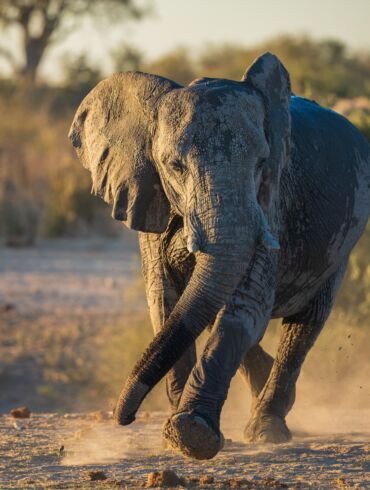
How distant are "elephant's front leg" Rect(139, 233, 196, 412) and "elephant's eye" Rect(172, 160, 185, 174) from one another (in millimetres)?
581

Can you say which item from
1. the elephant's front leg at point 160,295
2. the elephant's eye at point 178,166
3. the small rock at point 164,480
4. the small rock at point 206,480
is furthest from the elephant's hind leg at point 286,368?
the elephant's eye at point 178,166

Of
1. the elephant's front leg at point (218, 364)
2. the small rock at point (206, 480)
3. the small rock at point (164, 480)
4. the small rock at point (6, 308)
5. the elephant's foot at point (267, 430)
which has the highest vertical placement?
the elephant's front leg at point (218, 364)

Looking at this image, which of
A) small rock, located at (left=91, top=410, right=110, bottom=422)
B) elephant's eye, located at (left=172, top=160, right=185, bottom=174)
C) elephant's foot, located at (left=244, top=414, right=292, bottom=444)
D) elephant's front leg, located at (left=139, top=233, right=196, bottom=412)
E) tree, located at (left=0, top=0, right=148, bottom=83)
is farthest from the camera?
tree, located at (left=0, top=0, right=148, bottom=83)

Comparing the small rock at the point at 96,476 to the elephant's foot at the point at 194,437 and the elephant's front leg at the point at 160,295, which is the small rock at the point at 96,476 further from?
the elephant's front leg at the point at 160,295

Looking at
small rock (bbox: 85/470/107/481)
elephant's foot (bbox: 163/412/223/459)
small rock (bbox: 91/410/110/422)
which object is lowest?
small rock (bbox: 91/410/110/422)

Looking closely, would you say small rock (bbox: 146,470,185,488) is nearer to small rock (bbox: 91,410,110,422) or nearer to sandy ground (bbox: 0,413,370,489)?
sandy ground (bbox: 0,413,370,489)

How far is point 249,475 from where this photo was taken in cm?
505

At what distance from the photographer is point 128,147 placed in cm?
533

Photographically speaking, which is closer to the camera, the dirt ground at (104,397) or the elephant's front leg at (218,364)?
the elephant's front leg at (218,364)

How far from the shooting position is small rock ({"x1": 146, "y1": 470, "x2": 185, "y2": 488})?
15.8 ft

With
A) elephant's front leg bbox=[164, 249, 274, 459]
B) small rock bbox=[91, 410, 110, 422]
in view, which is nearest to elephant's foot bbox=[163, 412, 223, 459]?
elephant's front leg bbox=[164, 249, 274, 459]

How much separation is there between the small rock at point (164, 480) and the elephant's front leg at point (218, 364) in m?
0.10

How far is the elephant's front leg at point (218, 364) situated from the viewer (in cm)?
481

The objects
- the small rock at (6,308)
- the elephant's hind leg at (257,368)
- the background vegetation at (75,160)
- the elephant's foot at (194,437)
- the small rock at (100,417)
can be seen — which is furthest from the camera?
the small rock at (6,308)
